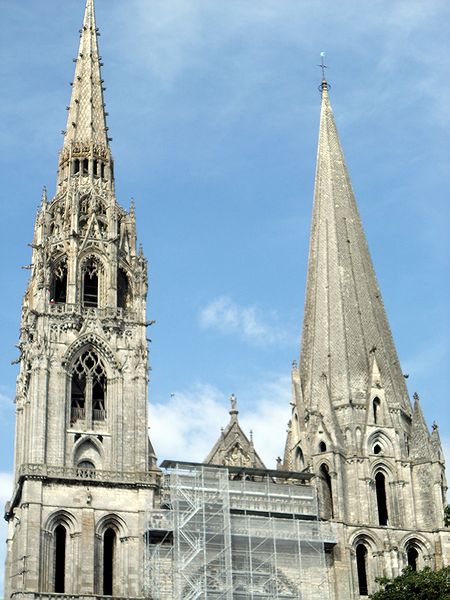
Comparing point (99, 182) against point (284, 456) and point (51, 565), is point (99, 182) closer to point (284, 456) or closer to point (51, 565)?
point (284, 456)

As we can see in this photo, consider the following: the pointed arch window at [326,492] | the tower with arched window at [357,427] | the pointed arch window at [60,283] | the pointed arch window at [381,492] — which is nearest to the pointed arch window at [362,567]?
the tower with arched window at [357,427]

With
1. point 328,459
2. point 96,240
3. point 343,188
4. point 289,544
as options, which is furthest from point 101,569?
point 343,188

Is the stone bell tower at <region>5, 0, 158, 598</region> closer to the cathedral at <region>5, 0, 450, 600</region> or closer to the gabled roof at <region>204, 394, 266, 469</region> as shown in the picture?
the cathedral at <region>5, 0, 450, 600</region>

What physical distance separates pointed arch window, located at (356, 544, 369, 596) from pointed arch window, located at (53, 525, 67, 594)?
421 inches

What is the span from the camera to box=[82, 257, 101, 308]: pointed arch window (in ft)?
165

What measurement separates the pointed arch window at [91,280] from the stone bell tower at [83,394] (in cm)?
4

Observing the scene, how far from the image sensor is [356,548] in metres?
47.1

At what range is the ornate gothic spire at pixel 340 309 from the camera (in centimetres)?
5131

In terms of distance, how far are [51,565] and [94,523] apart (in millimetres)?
2002

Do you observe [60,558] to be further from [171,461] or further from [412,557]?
[412,557]

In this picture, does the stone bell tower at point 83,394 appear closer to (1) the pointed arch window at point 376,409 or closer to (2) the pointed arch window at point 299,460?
(2) the pointed arch window at point 299,460

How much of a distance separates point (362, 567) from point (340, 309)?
35.3ft

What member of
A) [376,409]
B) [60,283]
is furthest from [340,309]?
[60,283]

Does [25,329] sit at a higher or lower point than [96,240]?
lower
